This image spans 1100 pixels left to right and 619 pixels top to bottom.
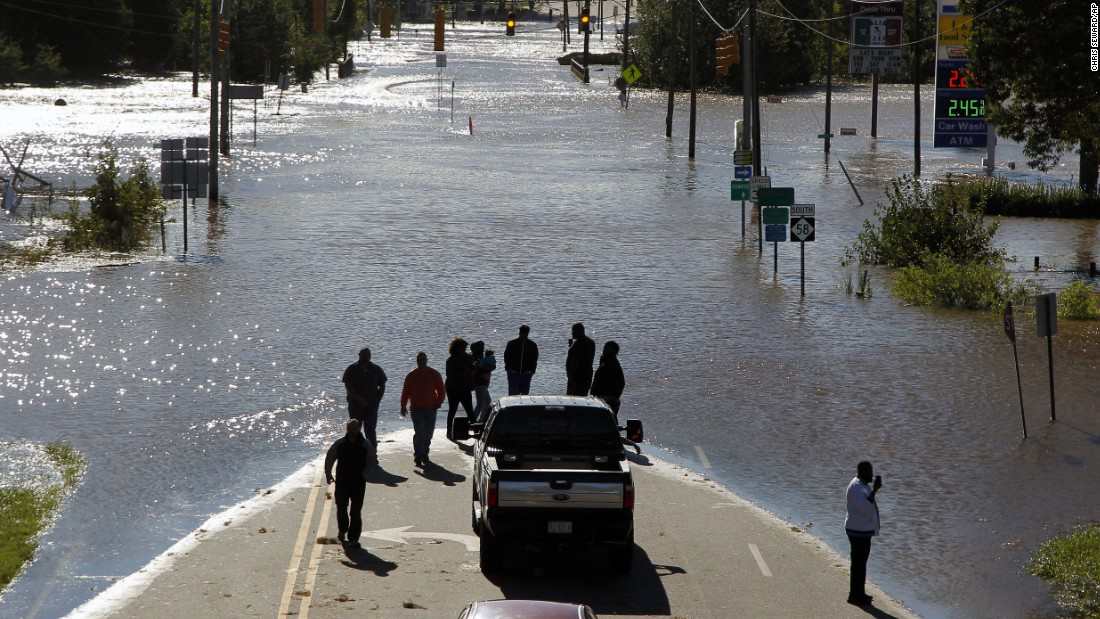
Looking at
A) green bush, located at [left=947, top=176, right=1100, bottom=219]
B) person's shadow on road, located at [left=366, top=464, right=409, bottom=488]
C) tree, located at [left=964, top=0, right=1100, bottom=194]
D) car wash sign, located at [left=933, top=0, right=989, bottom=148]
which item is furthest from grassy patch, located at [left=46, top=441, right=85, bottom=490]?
green bush, located at [left=947, top=176, right=1100, bottom=219]

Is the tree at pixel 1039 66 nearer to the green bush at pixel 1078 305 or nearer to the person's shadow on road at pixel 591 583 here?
the green bush at pixel 1078 305

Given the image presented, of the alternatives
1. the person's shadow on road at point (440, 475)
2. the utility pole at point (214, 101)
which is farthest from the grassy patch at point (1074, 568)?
the utility pole at point (214, 101)

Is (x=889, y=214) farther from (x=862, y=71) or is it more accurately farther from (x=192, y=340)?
(x=862, y=71)

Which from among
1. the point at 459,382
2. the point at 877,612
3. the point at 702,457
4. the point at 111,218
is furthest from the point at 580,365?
the point at 111,218

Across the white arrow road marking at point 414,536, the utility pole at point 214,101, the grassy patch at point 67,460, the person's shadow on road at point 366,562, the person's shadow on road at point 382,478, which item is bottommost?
the grassy patch at point 67,460

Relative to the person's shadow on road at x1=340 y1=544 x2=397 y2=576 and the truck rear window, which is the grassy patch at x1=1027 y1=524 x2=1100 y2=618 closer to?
the truck rear window

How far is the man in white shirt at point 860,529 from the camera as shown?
42.1ft

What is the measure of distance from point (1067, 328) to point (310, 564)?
19.0 m

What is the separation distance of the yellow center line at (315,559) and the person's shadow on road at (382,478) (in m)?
1.00

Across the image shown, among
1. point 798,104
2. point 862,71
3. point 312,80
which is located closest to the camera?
point 862,71

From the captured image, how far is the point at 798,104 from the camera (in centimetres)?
10750

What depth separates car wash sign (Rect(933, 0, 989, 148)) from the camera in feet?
140

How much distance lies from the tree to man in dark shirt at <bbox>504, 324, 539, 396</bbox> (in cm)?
2332

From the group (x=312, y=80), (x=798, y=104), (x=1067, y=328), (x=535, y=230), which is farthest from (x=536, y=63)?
(x=1067, y=328)
